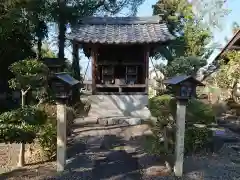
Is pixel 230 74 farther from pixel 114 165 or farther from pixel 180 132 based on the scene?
pixel 114 165

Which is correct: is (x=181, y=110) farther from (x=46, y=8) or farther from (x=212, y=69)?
(x=212, y=69)

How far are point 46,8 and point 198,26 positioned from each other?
1204cm

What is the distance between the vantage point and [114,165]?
21.8 ft

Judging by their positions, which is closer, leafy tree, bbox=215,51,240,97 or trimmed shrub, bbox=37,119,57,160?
trimmed shrub, bbox=37,119,57,160

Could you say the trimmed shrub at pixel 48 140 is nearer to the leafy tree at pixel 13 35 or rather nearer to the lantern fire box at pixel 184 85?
the lantern fire box at pixel 184 85

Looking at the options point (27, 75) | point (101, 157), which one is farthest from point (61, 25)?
point (101, 157)

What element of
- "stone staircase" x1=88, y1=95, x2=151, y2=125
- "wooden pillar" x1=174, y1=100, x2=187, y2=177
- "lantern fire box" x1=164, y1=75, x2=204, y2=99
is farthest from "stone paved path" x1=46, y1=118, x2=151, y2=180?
"stone staircase" x1=88, y1=95, x2=151, y2=125

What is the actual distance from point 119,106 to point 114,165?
20.5 feet

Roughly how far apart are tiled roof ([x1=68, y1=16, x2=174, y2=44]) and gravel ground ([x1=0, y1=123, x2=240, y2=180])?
4.84 m

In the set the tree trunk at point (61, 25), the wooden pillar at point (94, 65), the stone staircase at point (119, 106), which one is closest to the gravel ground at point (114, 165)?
the stone staircase at point (119, 106)

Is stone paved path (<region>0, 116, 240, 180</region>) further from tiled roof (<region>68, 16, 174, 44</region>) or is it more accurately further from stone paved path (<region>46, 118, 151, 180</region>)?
tiled roof (<region>68, 16, 174, 44</region>)

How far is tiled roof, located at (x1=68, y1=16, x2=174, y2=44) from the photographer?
1224cm

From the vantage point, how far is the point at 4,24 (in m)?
10.2

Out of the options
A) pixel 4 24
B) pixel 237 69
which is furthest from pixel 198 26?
pixel 4 24
